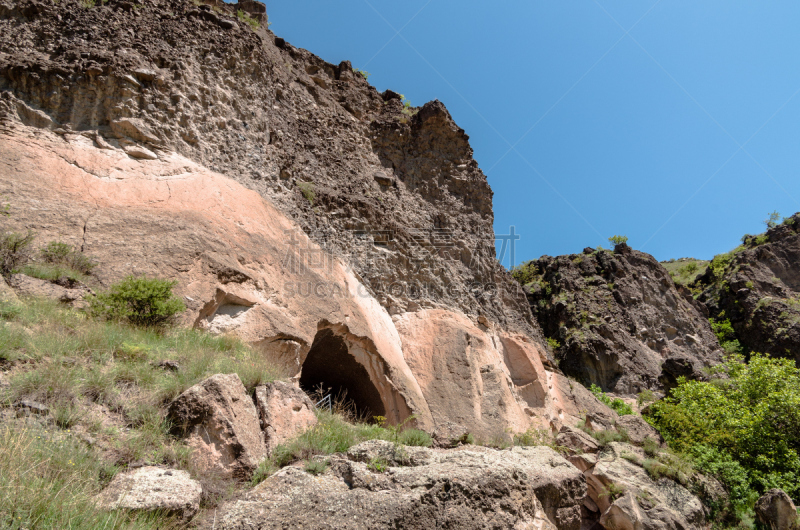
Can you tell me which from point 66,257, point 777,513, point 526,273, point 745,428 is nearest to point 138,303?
point 66,257

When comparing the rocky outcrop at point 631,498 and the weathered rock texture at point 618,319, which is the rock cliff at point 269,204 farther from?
the weathered rock texture at point 618,319

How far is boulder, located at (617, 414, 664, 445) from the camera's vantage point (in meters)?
12.0

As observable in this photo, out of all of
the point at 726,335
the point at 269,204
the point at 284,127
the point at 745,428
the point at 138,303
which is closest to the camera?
the point at 138,303

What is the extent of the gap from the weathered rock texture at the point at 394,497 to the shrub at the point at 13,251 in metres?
5.23

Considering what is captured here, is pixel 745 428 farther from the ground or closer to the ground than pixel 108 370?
closer to the ground

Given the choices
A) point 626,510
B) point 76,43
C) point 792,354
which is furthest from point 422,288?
point 792,354

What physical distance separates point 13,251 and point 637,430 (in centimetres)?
1347

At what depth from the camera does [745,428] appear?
45.9ft

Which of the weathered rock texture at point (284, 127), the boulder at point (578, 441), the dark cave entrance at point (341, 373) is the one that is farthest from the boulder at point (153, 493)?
the boulder at point (578, 441)

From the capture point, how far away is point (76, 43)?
10.8 meters

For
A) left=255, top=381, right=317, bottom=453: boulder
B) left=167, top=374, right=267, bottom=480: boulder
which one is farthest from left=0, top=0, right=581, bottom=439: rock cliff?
left=167, top=374, right=267, bottom=480: boulder

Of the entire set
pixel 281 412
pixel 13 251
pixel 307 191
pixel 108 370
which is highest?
pixel 307 191

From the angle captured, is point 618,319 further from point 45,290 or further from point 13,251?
point 13,251

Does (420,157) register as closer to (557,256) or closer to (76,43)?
(76,43)
